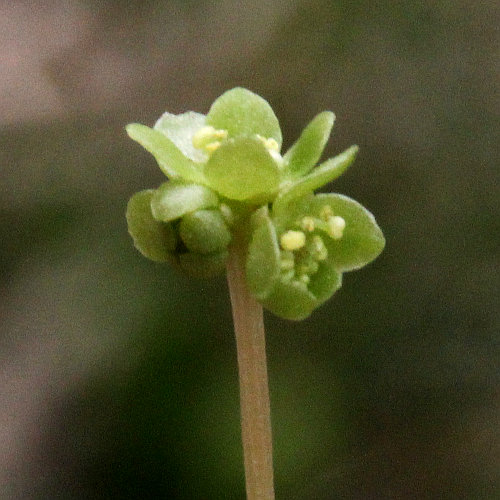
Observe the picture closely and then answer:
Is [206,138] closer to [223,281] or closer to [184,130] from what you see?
[184,130]

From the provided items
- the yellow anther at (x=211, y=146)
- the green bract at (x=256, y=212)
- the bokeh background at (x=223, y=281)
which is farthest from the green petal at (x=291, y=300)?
the bokeh background at (x=223, y=281)

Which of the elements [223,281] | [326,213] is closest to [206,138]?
[326,213]

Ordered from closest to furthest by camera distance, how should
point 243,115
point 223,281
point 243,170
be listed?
point 243,170 < point 243,115 < point 223,281

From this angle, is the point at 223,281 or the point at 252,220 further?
the point at 223,281

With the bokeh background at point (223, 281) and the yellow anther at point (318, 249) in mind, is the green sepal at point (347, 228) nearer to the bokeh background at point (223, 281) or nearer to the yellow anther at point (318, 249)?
the yellow anther at point (318, 249)

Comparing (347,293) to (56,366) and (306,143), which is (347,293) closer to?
(56,366)

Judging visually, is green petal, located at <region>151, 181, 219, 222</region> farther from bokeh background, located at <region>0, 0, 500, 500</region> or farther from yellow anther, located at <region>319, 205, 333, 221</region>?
bokeh background, located at <region>0, 0, 500, 500</region>

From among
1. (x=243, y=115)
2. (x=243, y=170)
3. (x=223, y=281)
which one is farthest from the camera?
Result: (x=223, y=281)

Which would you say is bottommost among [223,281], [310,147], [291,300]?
[291,300]
